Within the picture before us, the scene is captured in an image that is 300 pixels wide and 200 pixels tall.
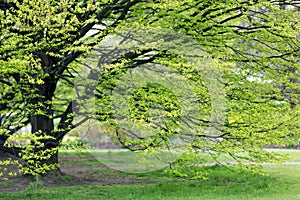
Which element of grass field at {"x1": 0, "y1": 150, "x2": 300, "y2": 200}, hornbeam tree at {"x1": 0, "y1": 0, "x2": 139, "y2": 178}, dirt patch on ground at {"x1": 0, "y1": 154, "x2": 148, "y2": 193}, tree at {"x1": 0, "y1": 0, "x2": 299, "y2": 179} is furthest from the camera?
dirt patch on ground at {"x1": 0, "y1": 154, "x2": 148, "y2": 193}

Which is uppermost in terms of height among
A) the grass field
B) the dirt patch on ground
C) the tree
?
the tree

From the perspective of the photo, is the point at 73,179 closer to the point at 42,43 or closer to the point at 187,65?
the point at 42,43

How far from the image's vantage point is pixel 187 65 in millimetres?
9414

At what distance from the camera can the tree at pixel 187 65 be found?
9.28 meters

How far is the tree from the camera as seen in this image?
9281 mm

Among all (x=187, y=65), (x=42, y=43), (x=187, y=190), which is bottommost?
(x=187, y=190)

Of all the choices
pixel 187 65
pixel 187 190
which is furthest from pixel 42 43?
pixel 187 190

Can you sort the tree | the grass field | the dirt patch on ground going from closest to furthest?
the tree < the grass field < the dirt patch on ground

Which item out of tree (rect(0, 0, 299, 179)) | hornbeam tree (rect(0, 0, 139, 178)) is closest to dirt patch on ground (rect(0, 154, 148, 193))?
hornbeam tree (rect(0, 0, 139, 178))

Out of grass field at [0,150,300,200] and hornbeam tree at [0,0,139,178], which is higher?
hornbeam tree at [0,0,139,178]

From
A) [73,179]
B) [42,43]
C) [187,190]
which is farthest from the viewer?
[73,179]

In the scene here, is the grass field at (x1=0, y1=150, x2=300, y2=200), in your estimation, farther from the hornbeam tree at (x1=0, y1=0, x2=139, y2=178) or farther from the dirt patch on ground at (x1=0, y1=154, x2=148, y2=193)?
the hornbeam tree at (x1=0, y1=0, x2=139, y2=178)

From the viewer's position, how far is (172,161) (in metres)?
10.1

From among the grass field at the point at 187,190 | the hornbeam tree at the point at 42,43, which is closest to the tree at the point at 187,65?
Answer: the hornbeam tree at the point at 42,43
